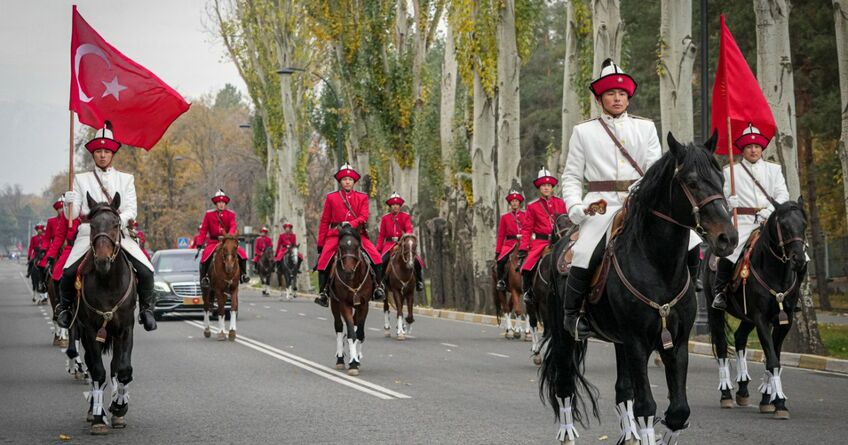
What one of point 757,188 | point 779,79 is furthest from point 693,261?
point 779,79

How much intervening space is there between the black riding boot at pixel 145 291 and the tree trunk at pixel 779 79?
1031 cm

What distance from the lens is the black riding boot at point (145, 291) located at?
461 inches

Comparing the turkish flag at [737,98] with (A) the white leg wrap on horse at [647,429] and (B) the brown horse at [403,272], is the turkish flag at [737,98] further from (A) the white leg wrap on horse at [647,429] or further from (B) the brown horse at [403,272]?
(B) the brown horse at [403,272]

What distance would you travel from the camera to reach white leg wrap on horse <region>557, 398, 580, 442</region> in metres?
9.14

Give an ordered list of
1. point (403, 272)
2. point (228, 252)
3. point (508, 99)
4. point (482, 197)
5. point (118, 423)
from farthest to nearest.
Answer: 1. point (482, 197)
2. point (508, 99)
3. point (403, 272)
4. point (228, 252)
5. point (118, 423)

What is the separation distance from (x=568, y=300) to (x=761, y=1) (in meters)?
11.4

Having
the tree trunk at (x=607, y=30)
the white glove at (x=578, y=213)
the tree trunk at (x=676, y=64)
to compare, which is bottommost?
the white glove at (x=578, y=213)

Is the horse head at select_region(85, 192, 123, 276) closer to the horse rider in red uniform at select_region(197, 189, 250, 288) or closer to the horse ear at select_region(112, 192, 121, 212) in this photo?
the horse ear at select_region(112, 192, 121, 212)

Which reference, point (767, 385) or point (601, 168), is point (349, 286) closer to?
point (767, 385)

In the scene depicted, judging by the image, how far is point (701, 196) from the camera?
7461 mm

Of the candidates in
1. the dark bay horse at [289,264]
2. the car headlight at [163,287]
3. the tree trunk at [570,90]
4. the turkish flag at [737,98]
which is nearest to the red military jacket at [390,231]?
the tree trunk at [570,90]

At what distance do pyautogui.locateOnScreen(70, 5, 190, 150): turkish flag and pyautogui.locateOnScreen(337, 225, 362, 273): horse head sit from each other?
3.65 m

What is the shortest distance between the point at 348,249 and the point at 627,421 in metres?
8.72

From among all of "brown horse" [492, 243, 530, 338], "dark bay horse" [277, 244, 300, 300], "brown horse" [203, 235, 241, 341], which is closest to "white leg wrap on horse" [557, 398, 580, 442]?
"brown horse" [492, 243, 530, 338]
